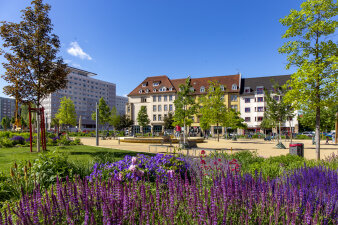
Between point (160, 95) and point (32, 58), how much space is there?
→ 52.6 meters

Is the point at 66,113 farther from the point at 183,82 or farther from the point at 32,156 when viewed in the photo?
the point at 32,156

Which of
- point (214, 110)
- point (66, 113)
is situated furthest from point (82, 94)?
point (214, 110)

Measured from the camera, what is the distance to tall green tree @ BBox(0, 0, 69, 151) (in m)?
12.3

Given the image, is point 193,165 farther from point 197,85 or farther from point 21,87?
point 197,85

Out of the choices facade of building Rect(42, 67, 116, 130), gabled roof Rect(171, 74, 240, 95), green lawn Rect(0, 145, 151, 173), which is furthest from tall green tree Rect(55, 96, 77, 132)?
facade of building Rect(42, 67, 116, 130)

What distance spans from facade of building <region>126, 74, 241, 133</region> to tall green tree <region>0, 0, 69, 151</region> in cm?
4863

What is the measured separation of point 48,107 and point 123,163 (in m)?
115

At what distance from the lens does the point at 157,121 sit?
65.5 metres

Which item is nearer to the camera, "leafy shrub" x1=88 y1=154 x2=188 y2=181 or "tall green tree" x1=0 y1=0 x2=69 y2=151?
"leafy shrub" x1=88 y1=154 x2=188 y2=181

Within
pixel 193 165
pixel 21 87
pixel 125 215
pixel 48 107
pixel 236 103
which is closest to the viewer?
pixel 125 215

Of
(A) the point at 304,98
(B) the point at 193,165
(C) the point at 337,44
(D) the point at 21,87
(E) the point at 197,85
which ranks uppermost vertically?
(E) the point at 197,85

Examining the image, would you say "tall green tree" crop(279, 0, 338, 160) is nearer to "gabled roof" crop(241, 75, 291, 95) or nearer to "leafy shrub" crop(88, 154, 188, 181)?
"leafy shrub" crop(88, 154, 188, 181)

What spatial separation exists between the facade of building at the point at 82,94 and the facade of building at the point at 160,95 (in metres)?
51.6

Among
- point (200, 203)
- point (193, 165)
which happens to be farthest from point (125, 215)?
point (193, 165)
